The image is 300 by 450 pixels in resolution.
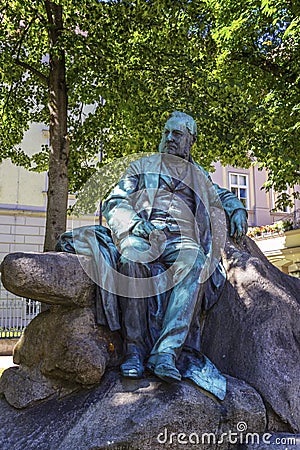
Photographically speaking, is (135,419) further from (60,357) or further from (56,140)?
(56,140)

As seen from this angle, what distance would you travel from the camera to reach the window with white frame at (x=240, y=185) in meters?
23.8

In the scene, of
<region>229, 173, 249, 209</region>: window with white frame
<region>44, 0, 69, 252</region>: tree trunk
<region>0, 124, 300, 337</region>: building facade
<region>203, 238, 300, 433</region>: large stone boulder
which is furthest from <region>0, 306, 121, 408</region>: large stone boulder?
<region>229, 173, 249, 209</region>: window with white frame

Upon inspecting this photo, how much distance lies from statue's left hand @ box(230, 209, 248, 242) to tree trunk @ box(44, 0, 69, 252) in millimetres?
4515

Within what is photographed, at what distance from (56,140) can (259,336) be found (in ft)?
20.3

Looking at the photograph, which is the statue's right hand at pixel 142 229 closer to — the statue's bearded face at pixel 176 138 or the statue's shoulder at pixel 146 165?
the statue's shoulder at pixel 146 165

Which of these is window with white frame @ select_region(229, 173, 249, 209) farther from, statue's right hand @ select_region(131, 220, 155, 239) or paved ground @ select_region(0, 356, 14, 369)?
statue's right hand @ select_region(131, 220, 155, 239)

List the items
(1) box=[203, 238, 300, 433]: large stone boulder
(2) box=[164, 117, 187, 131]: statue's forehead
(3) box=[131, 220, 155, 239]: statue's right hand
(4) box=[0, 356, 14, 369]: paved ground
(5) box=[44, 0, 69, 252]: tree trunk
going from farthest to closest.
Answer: (4) box=[0, 356, 14, 369]: paved ground < (5) box=[44, 0, 69, 252]: tree trunk < (2) box=[164, 117, 187, 131]: statue's forehead < (3) box=[131, 220, 155, 239]: statue's right hand < (1) box=[203, 238, 300, 433]: large stone boulder

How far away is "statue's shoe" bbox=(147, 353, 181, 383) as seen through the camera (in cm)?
290

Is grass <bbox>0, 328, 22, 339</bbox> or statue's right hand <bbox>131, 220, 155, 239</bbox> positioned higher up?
statue's right hand <bbox>131, 220, 155, 239</bbox>

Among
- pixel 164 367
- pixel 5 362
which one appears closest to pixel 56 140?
pixel 5 362

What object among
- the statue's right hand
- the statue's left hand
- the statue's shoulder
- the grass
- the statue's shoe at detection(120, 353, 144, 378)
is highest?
the statue's shoulder

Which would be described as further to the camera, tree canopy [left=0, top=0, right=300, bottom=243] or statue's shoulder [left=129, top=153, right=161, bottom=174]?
tree canopy [left=0, top=0, right=300, bottom=243]

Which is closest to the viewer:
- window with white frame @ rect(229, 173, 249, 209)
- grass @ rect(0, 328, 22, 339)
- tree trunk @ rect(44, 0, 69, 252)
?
tree trunk @ rect(44, 0, 69, 252)

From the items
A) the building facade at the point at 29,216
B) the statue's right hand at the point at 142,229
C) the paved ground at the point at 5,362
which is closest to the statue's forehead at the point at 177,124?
the statue's right hand at the point at 142,229
